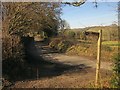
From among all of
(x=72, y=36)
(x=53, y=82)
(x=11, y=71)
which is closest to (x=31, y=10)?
(x=11, y=71)

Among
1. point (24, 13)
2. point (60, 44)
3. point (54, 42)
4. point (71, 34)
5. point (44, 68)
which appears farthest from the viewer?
point (71, 34)

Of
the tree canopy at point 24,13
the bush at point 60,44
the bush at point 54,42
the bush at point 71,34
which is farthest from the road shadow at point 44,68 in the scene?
the bush at point 71,34

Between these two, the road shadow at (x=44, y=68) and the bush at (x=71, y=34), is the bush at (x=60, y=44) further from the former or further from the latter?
the road shadow at (x=44, y=68)

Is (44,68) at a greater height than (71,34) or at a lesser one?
lesser

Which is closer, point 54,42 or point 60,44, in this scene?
point 60,44

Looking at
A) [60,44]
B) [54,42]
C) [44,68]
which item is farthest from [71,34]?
[44,68]

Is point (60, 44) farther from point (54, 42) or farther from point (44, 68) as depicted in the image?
point (44, 68)

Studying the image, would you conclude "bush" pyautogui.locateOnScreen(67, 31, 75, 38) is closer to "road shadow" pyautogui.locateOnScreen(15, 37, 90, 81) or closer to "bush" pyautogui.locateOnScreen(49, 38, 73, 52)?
"bush" pyautogui.locateOnScreen(49, 38, 73, 52)

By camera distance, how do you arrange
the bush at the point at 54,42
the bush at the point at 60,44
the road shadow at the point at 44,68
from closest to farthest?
the road shadow at the point at 44,68 < the bush at the point at 60,44 < the bush at the point at 54,42

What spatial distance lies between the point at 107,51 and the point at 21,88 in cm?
1418

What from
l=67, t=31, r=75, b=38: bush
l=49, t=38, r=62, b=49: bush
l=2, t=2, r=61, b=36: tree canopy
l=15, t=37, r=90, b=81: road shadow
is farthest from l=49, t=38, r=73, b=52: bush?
l=2, t=2, r=61, b=36: tree canopy

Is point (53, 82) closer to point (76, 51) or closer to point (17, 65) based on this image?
point (17, 65)

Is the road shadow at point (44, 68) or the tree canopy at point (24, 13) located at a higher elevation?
the tree canopy at point (24, 13)

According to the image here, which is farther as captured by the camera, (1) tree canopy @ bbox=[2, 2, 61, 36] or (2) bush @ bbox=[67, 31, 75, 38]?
(2) bush @ bbox=[67, 31, 75, 38]
